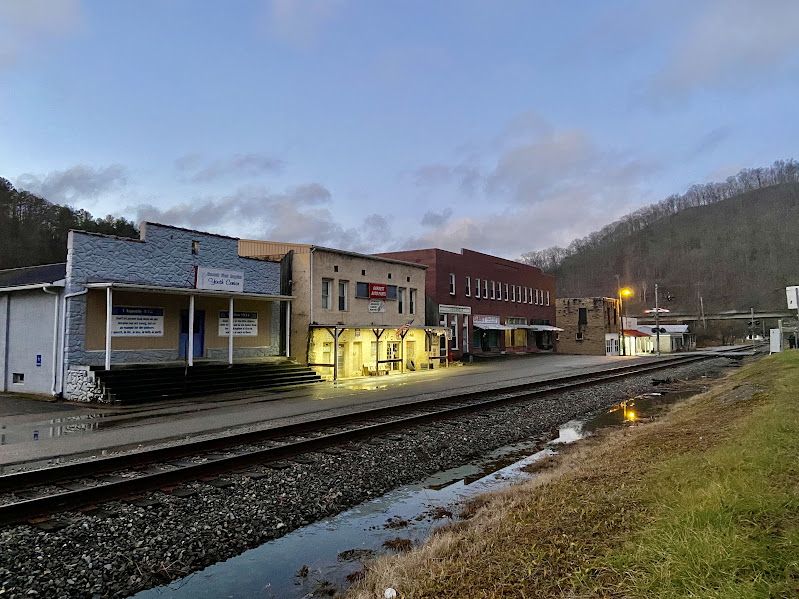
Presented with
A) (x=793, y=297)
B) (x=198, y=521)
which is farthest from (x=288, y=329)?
(x=793, y=297)

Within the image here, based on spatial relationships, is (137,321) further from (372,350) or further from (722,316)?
(722,316)

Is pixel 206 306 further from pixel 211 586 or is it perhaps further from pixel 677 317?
pixel 677 317

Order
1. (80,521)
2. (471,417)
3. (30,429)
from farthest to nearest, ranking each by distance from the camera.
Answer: (471,417) < (30,429) < (80,521)

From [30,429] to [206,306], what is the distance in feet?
31.8

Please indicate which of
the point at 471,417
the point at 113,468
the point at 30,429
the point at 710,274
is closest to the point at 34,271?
the point at 30,429

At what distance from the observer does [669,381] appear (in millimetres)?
25375

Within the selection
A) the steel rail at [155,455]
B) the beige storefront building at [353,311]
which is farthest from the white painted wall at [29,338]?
the steel rail at [155,455]

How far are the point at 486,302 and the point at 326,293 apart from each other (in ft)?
68.6

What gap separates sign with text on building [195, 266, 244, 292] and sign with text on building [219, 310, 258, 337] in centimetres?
107

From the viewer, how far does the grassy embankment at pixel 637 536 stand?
3291 mm

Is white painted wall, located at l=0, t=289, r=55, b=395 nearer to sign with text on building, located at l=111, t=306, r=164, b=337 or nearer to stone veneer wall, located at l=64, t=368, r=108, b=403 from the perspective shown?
stone veneer wall, located at l=64, t=368, r=108, b=403

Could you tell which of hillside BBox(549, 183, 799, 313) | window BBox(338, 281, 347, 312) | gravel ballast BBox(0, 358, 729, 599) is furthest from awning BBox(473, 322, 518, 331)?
hillside BBox(549, 183, 799, 313)

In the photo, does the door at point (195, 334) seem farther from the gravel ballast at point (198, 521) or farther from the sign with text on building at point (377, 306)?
the gravel ballast at point (198, 521)

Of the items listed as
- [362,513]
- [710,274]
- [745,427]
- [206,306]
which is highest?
[710,274]
